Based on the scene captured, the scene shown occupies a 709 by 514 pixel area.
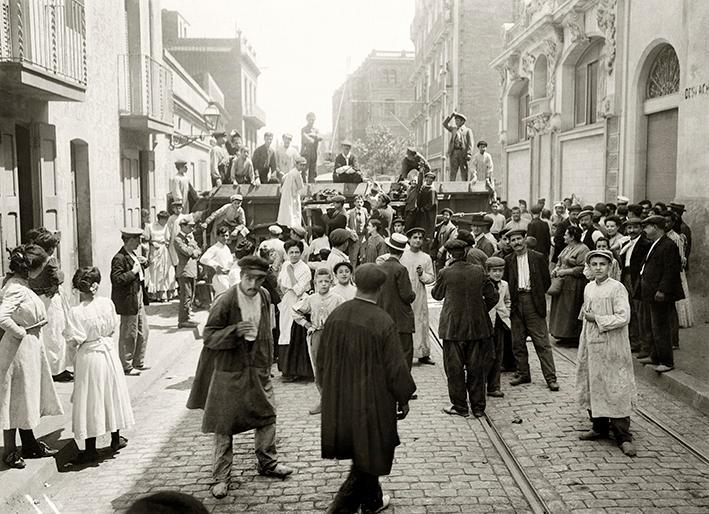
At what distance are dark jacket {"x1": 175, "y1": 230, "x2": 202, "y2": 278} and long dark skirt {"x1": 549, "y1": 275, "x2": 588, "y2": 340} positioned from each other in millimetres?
5500

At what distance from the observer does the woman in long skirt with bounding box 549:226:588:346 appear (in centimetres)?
1033

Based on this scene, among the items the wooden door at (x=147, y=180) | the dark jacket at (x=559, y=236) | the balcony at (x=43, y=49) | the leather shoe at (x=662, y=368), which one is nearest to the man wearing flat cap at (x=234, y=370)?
the leather shoe at (x=662, y=368)

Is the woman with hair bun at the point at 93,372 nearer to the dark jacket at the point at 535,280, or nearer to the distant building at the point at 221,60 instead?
the dark jacket at the point at 535,280

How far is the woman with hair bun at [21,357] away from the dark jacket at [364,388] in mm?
2563

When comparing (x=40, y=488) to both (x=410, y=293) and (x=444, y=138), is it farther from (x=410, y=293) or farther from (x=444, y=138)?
(x=444, y=138)

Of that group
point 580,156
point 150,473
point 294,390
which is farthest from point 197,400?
point 580,156

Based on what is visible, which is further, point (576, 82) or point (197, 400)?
point (576, 82)

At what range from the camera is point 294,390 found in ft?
28.5

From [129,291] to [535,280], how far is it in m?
4.72

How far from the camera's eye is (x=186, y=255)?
452 inches

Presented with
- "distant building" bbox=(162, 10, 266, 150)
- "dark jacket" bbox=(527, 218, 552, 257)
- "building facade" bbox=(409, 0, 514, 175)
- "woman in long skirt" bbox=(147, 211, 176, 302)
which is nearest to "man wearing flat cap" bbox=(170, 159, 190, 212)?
"woman in long skirt" bbox=(147, 211, 176, 302)

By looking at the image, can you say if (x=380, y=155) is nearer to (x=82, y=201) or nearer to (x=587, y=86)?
(x=587, y=86)

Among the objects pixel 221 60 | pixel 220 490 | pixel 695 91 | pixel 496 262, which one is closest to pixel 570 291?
pixel 496 262

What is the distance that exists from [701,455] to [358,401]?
3.30 m
